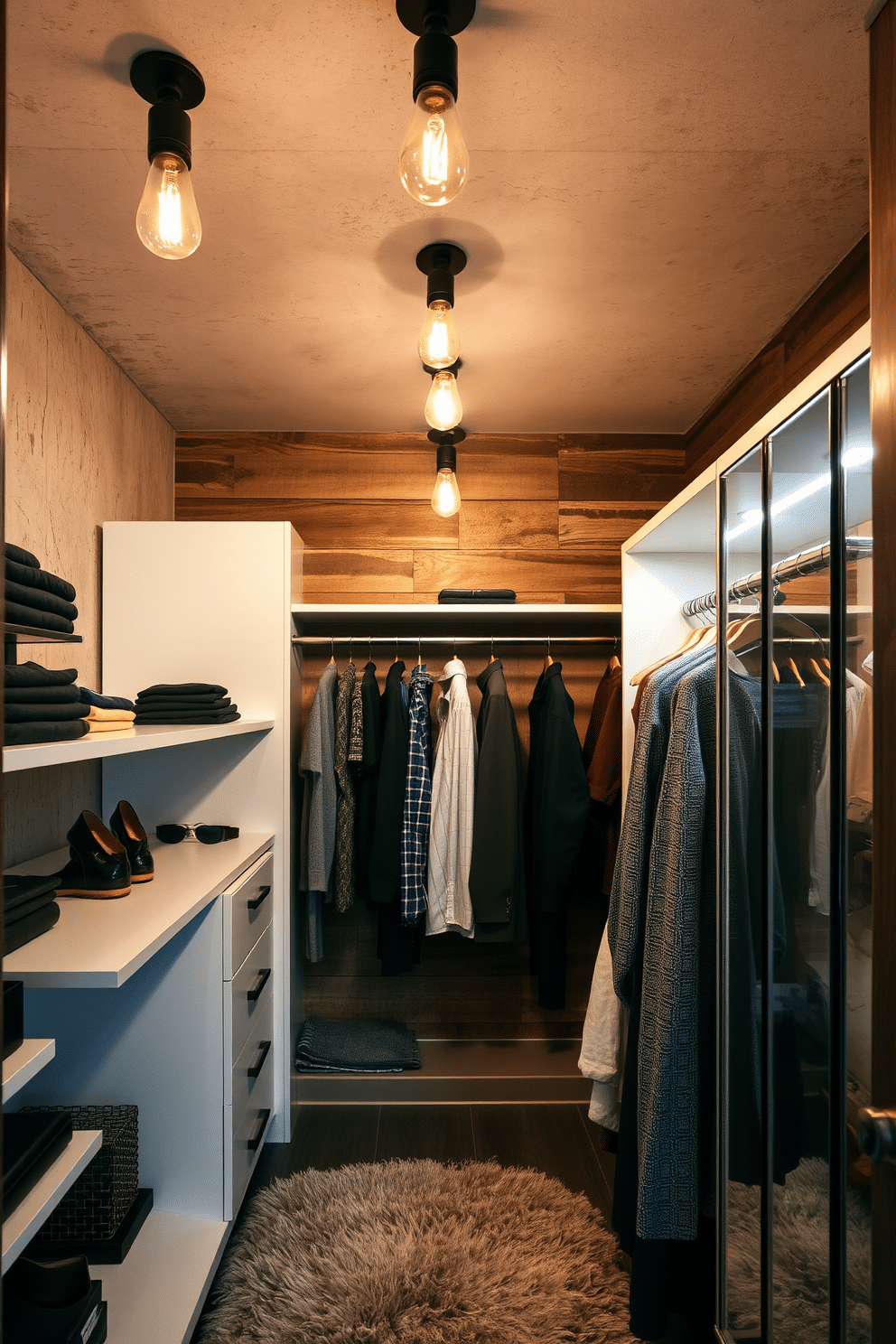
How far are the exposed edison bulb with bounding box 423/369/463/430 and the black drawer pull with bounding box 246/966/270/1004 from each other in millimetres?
1557

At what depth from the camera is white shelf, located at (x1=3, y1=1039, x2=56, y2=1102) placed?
0.97m

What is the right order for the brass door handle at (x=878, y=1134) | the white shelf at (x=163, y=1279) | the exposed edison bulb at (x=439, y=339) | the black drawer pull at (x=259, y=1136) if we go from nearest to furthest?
the brass door handle at (x=878, y=1134) < the white shelf at (x=163, y=1279) < the exposed edison bulb at (x=439, y=339) < the black drawer pull at (x=259, y=1136)

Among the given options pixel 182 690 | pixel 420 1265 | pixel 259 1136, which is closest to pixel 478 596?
pixel 182 690

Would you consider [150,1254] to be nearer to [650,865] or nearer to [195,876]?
[195,876]

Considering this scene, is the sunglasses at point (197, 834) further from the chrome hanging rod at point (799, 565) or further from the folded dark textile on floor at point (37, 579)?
the chrome hanging rod at point (799, 565)

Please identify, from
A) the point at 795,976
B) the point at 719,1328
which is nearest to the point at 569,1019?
the point at 719,1328

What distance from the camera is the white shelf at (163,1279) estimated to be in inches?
59.2

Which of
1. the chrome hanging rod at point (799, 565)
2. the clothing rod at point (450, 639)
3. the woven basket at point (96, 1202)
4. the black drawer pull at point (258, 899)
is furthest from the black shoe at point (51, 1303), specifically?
the clothing rod at point (450, 639)

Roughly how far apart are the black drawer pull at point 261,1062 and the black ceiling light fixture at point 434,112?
2.03 metres

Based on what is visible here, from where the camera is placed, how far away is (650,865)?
1673 mm

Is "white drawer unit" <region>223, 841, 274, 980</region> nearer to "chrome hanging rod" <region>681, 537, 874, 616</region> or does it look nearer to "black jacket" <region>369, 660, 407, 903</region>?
"black jacket" <region>369, 660, 407, 903</region>

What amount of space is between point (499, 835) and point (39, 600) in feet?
5.49

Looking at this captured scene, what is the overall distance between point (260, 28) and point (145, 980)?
187 centimetres

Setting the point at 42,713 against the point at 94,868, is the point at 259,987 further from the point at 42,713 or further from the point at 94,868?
the point at 42,713
